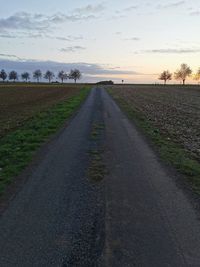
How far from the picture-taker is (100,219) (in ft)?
22.3

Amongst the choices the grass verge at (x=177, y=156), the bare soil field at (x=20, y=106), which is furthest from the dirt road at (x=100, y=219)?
the bare soil field at (x=20, y=106)

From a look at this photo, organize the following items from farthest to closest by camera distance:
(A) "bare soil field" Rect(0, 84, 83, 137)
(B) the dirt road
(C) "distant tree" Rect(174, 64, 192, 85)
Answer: (C) "distant tree" Rect(174, 64, 192, 85) < (A) "bare soil field" Rect(0, 84, 83, 137) < (B) the dirt road

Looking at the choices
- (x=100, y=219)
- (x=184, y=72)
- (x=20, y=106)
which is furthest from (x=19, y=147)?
(x=184, y=72)

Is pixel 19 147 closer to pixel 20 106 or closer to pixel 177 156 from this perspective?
pixel 177 156

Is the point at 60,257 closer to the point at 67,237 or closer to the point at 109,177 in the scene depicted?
the point at 67,237

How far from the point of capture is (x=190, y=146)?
1446cm

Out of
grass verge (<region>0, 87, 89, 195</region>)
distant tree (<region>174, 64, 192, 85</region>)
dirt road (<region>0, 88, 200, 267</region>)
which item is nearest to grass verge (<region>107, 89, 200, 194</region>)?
dirt road (<region>0, 88, 200, 267</region>)

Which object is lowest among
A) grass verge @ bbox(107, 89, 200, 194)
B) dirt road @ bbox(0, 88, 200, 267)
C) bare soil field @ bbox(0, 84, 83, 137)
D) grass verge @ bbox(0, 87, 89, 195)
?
bare soil field @ bbox(0, 84, 83, 137)

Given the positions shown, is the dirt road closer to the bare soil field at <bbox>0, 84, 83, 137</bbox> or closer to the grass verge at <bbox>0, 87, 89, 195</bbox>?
the grass verge at <bbox>0, 87, 89, 195</bbox>

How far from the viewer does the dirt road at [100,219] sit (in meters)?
5.45

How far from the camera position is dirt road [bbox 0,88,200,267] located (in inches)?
214

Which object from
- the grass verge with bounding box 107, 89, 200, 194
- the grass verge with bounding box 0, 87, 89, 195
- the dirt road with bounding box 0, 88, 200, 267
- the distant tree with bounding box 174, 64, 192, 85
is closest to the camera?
the dirt road with bounding box 0, 88, 200, 267

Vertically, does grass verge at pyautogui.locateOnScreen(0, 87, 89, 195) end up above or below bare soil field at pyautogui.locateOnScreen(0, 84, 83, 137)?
above

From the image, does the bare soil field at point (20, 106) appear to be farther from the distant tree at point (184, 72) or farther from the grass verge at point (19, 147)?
the distant tree at point (184, 72)
